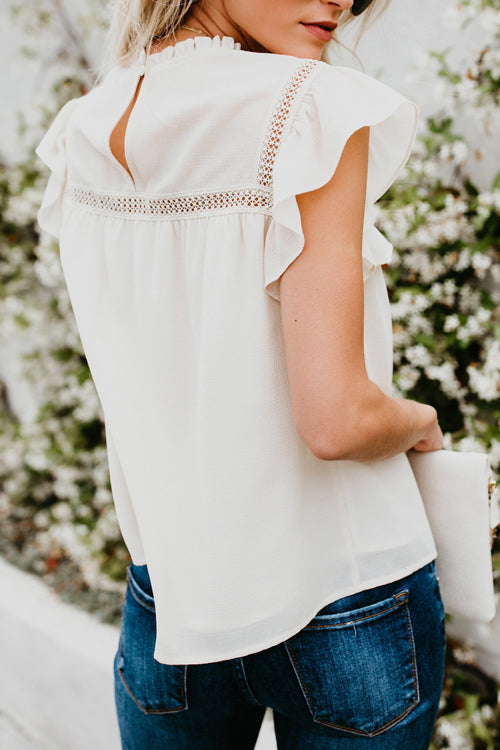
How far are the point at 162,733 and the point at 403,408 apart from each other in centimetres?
64

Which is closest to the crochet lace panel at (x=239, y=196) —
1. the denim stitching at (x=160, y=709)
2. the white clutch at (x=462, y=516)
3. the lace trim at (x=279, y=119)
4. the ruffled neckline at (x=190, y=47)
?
the lace trim at (x=279, y=119)

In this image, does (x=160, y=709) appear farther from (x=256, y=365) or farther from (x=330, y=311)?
(x=330, y=311)

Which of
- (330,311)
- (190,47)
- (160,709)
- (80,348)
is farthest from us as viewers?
(80,348)

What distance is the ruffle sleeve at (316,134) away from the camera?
2.39ft

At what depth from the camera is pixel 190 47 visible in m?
0.85

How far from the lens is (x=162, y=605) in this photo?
953 millimetres

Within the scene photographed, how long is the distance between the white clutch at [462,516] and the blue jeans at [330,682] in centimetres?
11

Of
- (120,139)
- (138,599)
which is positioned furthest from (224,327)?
(138,599)

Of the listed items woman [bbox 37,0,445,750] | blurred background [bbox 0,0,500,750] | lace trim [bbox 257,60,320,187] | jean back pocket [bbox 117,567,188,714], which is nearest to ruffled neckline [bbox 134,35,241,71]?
woman [bbox 37,0,445,750]

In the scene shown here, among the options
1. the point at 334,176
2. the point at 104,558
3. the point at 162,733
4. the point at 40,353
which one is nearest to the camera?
the point at 334,176

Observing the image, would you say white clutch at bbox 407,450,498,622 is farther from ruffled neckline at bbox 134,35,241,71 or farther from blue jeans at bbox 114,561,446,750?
ruffled neckline at bbox 134,35,241,71

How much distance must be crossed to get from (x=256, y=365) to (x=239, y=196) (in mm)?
206

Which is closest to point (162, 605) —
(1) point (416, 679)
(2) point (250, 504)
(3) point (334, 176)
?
(2) point (250, 504)

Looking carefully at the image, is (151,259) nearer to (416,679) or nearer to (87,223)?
(87,223)
